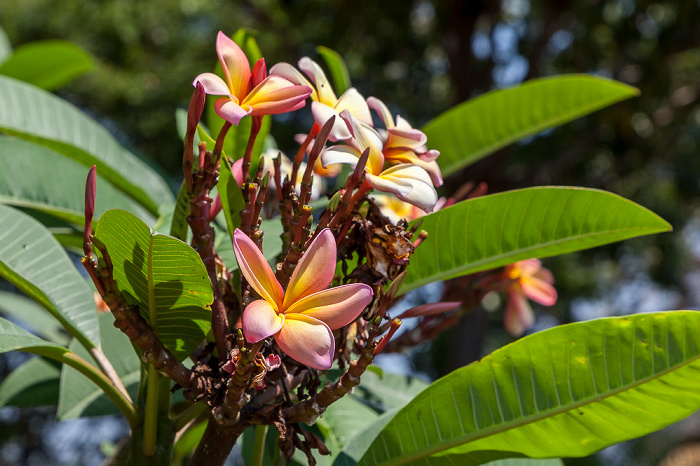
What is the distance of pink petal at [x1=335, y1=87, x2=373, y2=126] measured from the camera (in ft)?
1.99

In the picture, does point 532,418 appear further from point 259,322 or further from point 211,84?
point 211,84

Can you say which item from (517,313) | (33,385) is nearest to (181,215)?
(33,385)

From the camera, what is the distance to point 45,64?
1.45 meters

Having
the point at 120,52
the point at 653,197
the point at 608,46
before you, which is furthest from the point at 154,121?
the point at 653,197

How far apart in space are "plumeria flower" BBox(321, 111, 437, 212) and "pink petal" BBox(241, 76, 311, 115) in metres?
0.05

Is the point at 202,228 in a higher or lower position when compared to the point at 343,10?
lower

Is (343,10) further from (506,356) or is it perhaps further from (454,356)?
(506,356)

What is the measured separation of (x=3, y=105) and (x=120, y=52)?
5.56 m

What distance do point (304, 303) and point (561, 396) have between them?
0.30 meters

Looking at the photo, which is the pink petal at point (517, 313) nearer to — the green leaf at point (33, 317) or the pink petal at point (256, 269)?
the pink petal at point (256, 269)

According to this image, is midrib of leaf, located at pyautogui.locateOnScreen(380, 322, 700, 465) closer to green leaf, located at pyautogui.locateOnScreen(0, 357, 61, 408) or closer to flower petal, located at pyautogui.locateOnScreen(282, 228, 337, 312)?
flower petal, located at pyautogui.locateOnScreen(282, 228, 337, 312)

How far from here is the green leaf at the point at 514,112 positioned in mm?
1010

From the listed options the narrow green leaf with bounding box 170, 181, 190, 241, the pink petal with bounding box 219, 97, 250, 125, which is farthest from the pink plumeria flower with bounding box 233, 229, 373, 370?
the narrow green leaf with bounding box 170, 181, 190, 241

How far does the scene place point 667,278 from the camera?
18.1 ft
